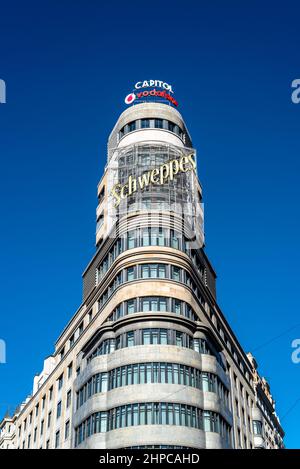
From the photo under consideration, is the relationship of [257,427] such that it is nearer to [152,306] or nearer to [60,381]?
[60,381]

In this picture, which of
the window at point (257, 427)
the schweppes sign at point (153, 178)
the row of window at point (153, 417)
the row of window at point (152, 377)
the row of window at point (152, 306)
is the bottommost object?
the row of window at point (153, 417)

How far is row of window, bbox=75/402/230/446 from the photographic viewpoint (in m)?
56.1

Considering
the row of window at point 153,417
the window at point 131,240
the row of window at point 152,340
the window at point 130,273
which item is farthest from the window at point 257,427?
the window at point 131,240

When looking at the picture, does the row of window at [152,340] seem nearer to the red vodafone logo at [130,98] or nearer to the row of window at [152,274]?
the row of window at [152,274]

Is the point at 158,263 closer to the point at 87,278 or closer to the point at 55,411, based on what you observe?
the point at 87,278

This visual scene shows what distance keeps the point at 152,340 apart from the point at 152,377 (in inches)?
153

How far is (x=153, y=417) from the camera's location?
55.9 metres

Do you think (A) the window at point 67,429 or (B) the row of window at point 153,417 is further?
(A) the window at point 67,429

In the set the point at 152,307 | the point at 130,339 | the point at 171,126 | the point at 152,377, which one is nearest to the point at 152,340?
the point at 130,339

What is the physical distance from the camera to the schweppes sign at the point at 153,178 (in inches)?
2761

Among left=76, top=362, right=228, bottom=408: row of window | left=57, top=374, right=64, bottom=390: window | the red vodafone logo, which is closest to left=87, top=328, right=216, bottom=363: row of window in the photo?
left=76, top=362, right=228, bottom=408: row of window

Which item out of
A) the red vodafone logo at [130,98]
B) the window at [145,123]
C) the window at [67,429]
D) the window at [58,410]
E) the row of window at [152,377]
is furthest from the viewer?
the red vodafone logo at [130,98]

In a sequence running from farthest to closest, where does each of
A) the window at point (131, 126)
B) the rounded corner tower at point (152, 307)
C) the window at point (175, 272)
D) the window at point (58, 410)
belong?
the window at point (131, 126)
the window at point (58, 410)
the window at point (175, 272)
the rounded corner tower at point (152, 307)

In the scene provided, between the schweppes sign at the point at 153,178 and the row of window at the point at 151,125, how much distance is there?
274 inches
